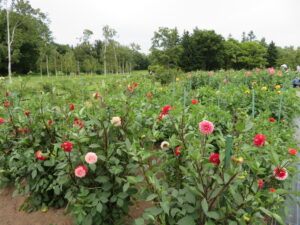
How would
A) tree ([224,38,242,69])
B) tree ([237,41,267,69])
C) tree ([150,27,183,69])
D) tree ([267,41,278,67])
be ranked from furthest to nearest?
tree ([267,41,278,67]) < tree ([224,38,242,69]) < tree ([237,41,267,69]) < tree ([150,27,183,69])

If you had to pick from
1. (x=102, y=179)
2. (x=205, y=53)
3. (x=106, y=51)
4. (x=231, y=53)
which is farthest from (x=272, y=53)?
(x=102, y=179)

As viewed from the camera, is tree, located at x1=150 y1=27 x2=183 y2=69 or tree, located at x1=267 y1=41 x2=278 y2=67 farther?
tree, located at x1=267 y1=41 x2=278 y2=67

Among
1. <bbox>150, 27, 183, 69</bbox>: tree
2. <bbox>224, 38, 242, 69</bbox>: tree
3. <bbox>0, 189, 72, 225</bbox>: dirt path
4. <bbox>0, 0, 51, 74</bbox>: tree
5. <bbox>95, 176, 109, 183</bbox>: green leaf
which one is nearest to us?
<bbox>95, 176, 109, 183</bbox>: green leaf

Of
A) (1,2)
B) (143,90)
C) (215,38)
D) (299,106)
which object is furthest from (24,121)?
(215,38)

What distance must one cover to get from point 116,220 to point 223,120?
1.81 meters

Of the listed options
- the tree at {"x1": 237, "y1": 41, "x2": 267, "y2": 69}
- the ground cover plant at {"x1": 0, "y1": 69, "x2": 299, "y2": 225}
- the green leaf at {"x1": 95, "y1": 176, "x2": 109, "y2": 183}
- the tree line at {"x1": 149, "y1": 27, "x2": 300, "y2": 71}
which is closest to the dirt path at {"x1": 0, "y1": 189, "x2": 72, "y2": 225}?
the ground cover plant at {"x1": 0, "y1": 69, "x2": 299, "y2": 225}

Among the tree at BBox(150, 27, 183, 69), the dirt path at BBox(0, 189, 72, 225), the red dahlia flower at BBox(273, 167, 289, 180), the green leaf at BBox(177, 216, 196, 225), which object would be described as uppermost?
the tree at BBox(150, 27, 183, 69)

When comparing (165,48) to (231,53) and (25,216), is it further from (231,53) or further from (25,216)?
(25,216)

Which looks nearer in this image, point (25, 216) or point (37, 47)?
point (25, 216)

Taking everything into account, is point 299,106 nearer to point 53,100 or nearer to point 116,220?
point 116,220

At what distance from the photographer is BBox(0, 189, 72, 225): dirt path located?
181 centimetres

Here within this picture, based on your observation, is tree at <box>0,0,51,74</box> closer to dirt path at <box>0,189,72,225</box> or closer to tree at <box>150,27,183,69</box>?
tree at <box>150,27,183,69</box>

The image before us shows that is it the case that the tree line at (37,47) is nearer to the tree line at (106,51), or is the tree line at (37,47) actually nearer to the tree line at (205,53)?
the tree line at (106,51)

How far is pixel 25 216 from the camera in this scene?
1.92m
